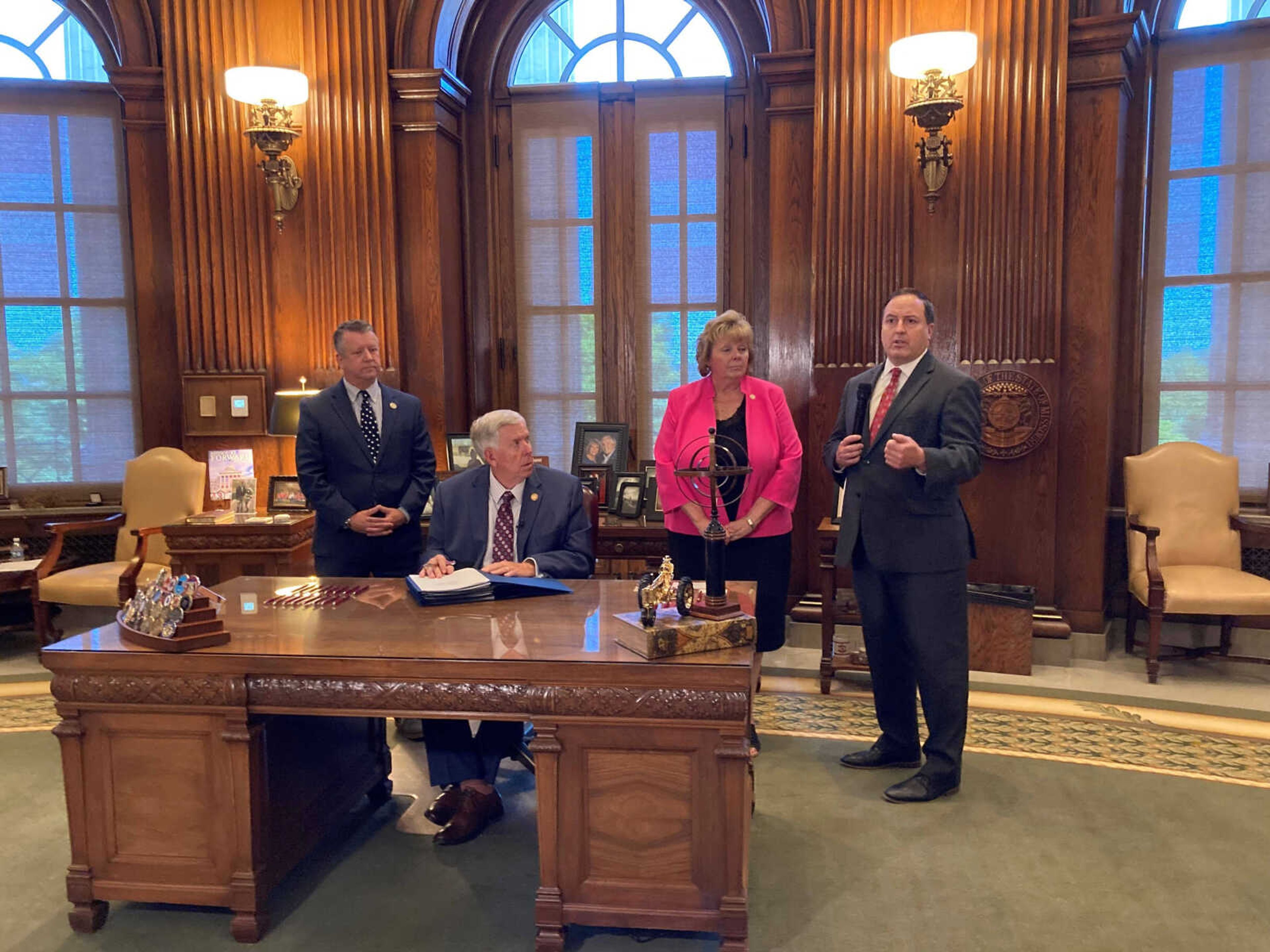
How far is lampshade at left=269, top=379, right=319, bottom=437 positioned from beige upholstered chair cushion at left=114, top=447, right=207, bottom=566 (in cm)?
72

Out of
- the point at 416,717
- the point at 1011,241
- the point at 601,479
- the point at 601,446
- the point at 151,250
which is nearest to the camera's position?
the point at 416,717

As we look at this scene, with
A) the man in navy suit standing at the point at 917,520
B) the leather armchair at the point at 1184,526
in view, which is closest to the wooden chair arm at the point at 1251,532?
the leather armchair at the point at 1184,526

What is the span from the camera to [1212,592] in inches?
183

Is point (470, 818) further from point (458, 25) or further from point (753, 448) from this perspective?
point (458, 25)

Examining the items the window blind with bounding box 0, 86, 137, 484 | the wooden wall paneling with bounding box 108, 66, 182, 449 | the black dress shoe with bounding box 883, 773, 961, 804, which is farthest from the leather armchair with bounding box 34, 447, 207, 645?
the black dress shoe with bounding box 883, 773, 961, 804

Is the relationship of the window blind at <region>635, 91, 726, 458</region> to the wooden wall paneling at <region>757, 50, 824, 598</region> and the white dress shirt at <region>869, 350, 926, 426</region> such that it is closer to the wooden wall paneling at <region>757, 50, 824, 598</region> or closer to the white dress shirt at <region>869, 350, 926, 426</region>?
the wooden wall paneling at <region>757, 50, 824, 598</region>

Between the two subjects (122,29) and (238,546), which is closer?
(238,546)

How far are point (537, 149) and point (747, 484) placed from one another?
3.33 meters

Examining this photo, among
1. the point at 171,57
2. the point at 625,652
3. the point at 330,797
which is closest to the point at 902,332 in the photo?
the point at 625,652

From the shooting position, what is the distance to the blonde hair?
356cm

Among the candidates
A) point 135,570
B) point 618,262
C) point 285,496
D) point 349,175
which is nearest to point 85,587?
point 135,570

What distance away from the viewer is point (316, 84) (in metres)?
5.55

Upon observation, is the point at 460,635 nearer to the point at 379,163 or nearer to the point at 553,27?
the point at 379,163

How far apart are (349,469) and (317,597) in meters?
1.06
